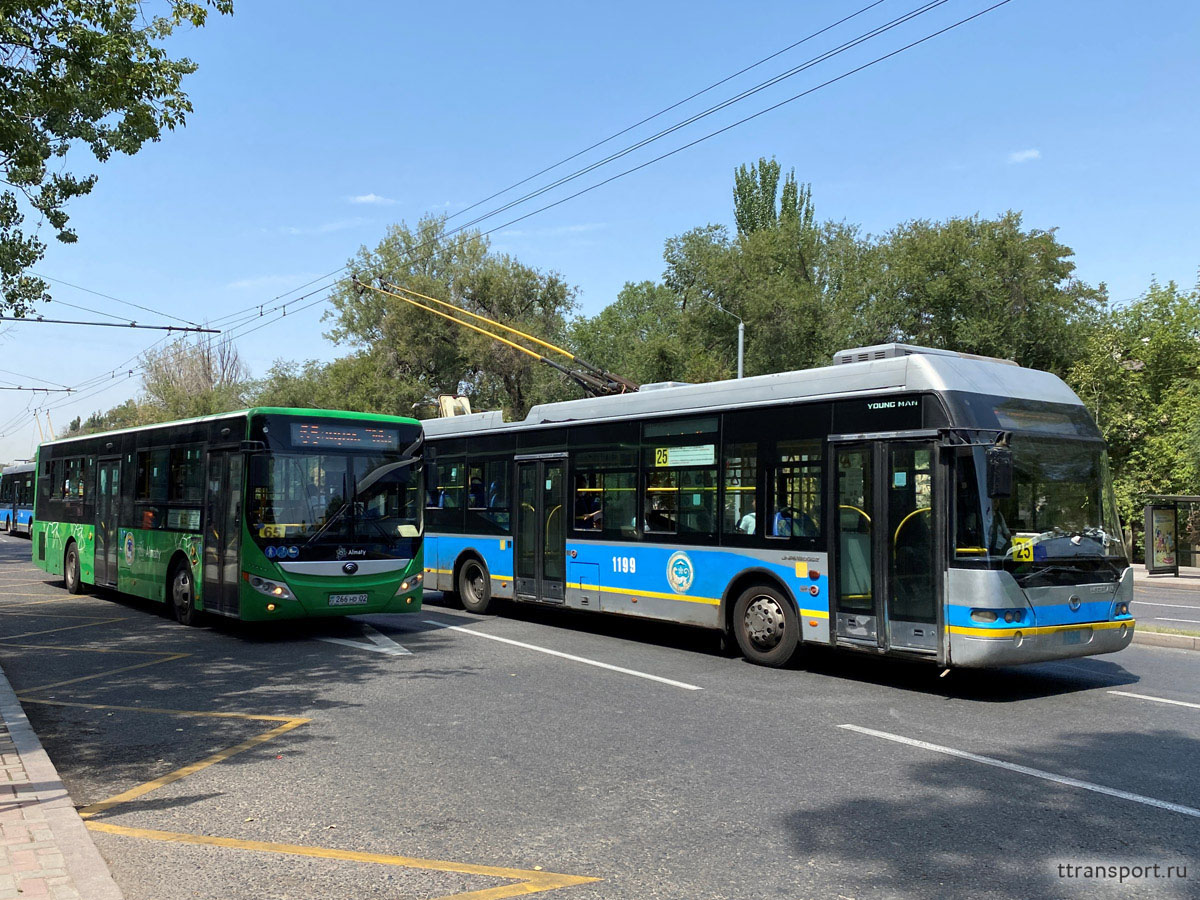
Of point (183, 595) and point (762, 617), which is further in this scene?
point (183, 595)

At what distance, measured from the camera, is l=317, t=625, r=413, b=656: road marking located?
11.8m

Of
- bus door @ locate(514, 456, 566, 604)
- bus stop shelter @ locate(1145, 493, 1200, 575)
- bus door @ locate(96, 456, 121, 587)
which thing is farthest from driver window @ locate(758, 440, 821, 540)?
bus stop shelter @ locate(1145, 493, 1200, 575)

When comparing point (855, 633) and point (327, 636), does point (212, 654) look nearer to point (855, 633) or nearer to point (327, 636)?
point (327, 636)

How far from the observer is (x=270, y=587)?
12133 millimetres

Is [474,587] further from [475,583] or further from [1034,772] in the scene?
[1034,772]

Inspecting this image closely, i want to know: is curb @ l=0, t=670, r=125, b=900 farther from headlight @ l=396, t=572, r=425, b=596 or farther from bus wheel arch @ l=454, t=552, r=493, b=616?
bus wheel arch @ l=454, t=552, r=493, b=616

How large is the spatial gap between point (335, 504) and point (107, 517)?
624 centimetres

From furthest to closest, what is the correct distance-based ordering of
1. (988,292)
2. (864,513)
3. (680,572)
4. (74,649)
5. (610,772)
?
(988,292) → (680,572) → (74,649) → (864,513) → (610,772)

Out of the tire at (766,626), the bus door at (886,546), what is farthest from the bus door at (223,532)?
the bus door at (886,546)

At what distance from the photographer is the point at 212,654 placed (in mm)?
11523

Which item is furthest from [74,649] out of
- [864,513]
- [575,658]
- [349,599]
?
[864,513]

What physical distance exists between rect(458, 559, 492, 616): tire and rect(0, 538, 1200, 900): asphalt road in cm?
413

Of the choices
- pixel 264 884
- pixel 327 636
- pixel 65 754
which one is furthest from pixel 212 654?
pixel 264 884

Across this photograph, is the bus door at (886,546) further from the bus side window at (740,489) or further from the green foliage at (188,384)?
the green foliage at (188,384)
